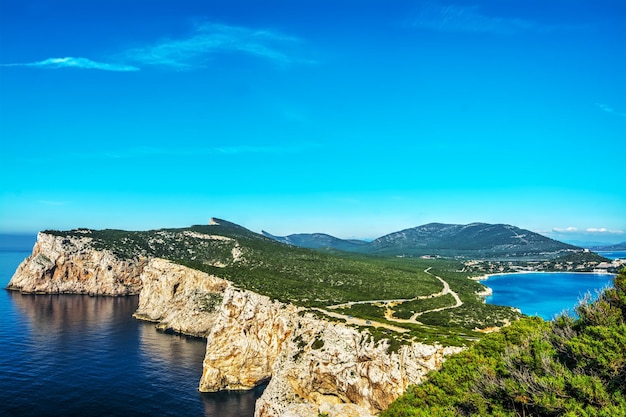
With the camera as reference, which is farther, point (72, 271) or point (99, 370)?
point (72, 271)

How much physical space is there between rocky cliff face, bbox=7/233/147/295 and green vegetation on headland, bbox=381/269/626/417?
144153 mm

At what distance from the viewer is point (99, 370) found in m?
71.6

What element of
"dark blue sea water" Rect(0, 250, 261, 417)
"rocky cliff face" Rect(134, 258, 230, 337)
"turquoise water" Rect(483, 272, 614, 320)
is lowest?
"dark blue sea water" Rect(0, 250, 261, 417)

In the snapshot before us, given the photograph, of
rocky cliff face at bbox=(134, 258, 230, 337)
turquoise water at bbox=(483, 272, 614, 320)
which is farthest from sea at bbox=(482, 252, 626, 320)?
rocky cliff face at bbox=(134, 258, 230, 337)

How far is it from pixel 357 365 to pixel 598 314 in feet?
109

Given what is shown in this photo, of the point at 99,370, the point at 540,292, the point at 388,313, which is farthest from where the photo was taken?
the point at 540,292

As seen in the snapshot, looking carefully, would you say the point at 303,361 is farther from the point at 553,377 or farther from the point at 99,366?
the point at 99,366

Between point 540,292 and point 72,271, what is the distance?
17804 centimetres

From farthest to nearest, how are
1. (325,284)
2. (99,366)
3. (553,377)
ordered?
(325,284) < (99,366) < (553,377)

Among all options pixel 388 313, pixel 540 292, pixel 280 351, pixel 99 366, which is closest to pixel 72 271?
pixel 99 366

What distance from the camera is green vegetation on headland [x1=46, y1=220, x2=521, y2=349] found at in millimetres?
65000

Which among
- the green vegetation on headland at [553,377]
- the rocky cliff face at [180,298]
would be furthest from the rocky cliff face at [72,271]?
the green vegetation on headland at [553,377]

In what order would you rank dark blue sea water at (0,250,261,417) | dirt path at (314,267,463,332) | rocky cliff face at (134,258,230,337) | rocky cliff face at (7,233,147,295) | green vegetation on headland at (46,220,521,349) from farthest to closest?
1. rocky cliff face at (7,233,147,295)
2. rocky cliff face at (134,258,230,337)
3. green vegetation on headland at (46,220,521,349)
4. dark blue sea water at (0,250,261,417)
5. dirt path at (314,267,463,332)

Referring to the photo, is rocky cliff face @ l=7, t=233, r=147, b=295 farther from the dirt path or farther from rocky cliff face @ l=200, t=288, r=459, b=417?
the dirt path
